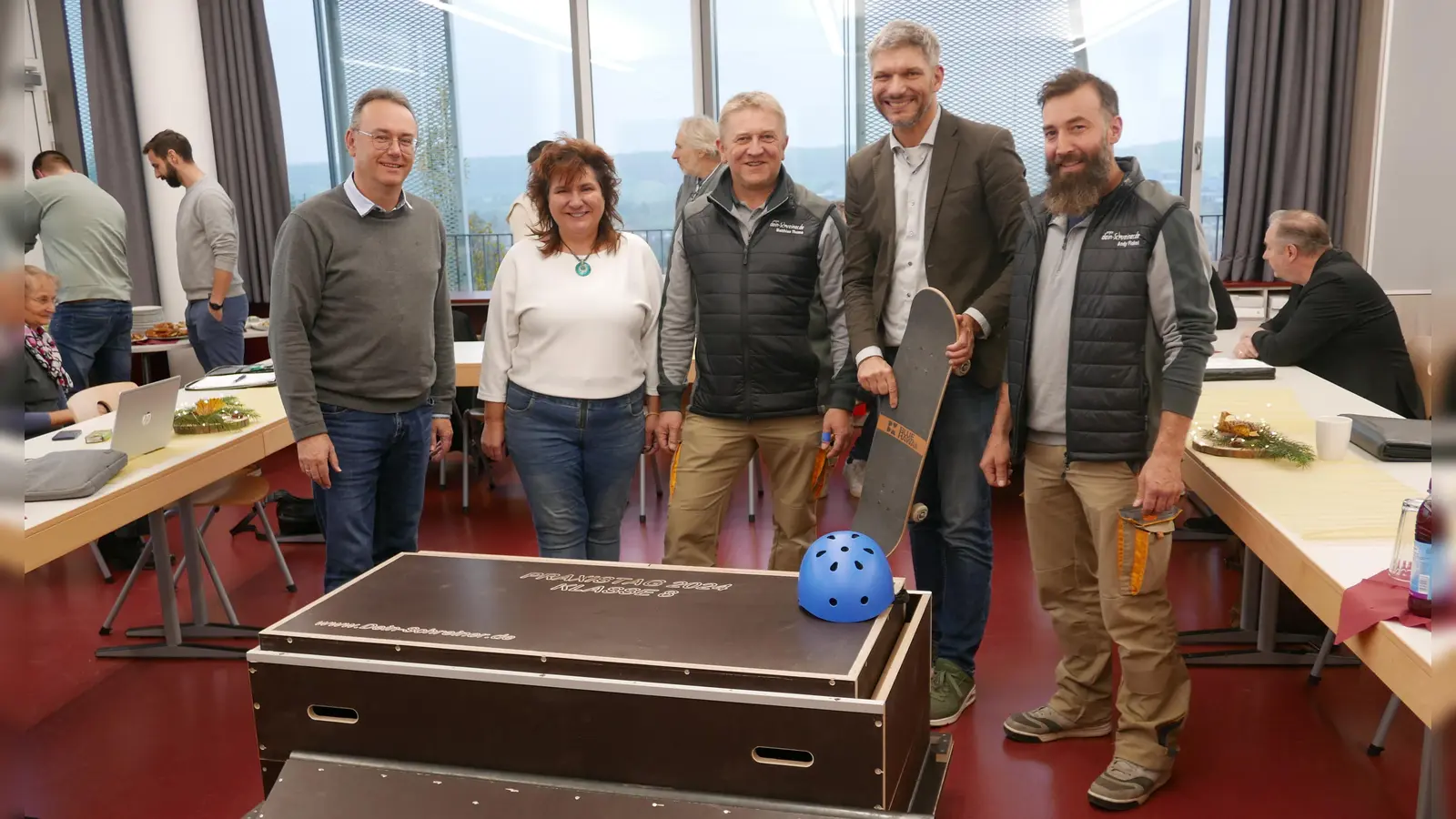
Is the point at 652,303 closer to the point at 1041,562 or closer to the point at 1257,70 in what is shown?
the point at 1041,562

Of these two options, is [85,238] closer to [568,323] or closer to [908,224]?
[568,323]

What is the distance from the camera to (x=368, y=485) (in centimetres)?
283

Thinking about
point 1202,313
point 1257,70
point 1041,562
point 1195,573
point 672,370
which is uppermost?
point 1257,70

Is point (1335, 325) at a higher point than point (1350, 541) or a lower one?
higher

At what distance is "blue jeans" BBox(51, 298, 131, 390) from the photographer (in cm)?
498

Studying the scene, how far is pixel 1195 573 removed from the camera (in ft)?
13.1

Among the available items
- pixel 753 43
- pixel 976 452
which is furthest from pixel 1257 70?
pixel 976 452

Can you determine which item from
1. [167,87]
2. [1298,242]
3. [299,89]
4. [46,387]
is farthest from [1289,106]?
[167,87]

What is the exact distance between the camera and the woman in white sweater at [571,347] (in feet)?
8.89

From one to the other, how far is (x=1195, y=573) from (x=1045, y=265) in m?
2.11

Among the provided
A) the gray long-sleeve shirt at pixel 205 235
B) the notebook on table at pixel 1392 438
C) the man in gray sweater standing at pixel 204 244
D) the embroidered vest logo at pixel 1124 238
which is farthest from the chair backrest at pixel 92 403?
the notebook on table at pixel 1392 438

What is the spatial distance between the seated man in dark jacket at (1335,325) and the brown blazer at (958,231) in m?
1.64

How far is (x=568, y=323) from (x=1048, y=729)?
1613 mm

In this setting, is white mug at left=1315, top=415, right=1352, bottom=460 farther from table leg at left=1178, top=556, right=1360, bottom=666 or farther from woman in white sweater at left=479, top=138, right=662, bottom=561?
woman in white sweater at left=479, top=138, right=662, bottom=561
